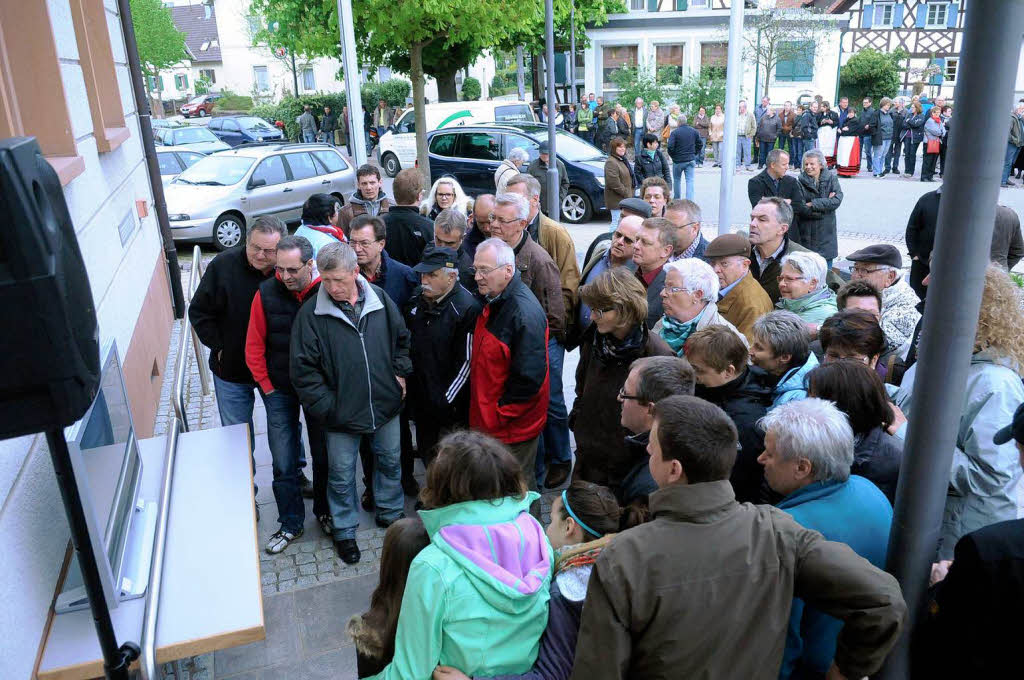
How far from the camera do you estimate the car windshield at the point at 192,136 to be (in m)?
22.5

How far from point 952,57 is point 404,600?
46282 millimetres

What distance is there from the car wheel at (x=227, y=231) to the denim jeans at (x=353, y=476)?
9325 millimetres

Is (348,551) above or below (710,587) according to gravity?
below

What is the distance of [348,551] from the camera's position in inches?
188

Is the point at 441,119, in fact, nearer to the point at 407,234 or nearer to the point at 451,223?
the point at 407,234

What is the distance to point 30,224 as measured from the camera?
1.80 m

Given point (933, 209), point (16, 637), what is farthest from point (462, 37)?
point (16, 637)

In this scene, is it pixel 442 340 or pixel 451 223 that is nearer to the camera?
pixel 442 340

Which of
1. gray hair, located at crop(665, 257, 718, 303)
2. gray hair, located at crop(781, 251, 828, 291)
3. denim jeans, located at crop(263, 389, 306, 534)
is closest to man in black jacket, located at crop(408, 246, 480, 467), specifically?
denim jeans, located at crop(263, 389, 306, 534)

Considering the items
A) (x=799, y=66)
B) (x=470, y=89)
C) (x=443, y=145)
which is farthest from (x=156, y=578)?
(x=799, y=66)

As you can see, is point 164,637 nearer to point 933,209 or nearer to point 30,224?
point 30,224

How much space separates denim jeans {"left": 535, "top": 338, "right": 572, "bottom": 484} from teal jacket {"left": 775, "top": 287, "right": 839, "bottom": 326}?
62.4 inches

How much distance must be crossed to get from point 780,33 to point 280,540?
112ft

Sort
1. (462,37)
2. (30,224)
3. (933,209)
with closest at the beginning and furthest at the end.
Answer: (30,224)
(933,209)
(462,37)
